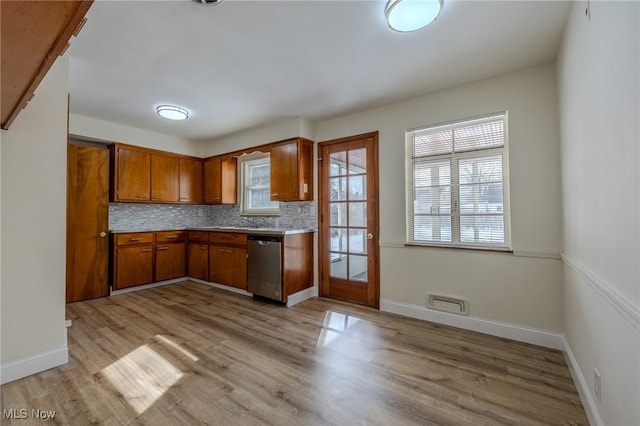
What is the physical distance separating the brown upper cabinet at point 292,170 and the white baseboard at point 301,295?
1236 mm

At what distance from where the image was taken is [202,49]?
2213mm

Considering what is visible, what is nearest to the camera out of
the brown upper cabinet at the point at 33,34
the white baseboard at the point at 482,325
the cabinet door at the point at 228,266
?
the brown upper cabinet at the point at 33,34

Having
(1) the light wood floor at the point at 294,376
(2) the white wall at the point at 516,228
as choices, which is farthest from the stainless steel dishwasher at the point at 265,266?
(2) the white wall at the point at 516,228

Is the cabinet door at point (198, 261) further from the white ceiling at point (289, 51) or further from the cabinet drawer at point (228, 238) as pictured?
the white ceiling at point (289, 51)

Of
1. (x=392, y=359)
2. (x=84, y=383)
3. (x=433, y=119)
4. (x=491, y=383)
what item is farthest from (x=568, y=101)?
(x=84, y=383)

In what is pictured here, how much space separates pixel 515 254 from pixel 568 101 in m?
1.28

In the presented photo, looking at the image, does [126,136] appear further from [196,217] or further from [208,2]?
[208,2]

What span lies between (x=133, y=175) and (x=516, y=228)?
4887mm

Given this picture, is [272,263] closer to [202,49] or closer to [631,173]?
[202,49]

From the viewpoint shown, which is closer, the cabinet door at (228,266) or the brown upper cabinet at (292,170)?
the brown upper cabinet at (292,170)

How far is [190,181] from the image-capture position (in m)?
4.96

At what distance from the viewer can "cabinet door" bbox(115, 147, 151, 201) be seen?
4.07 meters

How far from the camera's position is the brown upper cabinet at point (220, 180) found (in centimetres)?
484

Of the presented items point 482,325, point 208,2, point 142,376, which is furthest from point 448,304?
point 208,2
